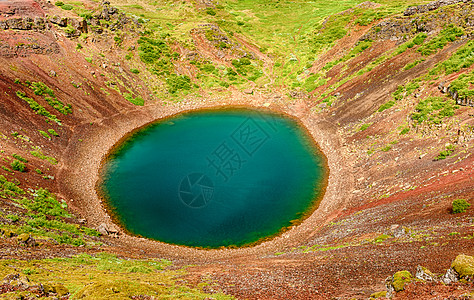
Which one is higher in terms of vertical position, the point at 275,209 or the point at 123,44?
the point at 123,44

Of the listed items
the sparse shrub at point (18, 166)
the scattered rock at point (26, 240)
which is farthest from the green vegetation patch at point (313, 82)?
the scattered rock at point (26, 240)

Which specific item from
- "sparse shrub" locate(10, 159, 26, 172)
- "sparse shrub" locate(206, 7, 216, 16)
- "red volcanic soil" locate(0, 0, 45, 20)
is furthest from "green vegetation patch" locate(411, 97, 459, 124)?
"red volcanic soil" locate(0, 0, 45, 20)

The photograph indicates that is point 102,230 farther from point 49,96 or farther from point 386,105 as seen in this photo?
point 386,105

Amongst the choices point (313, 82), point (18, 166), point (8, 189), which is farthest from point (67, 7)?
point (313, 82)

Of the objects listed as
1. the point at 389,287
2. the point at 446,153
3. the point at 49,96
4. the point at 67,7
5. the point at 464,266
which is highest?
the point at 67,7

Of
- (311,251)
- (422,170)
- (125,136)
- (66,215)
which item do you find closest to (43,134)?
(125,136)

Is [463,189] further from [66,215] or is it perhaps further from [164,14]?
[164,14]

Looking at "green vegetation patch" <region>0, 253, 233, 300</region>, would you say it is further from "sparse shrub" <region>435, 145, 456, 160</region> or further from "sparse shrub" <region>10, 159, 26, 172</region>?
"sparse shrub" <region>435, 145, 456, 160</region>
